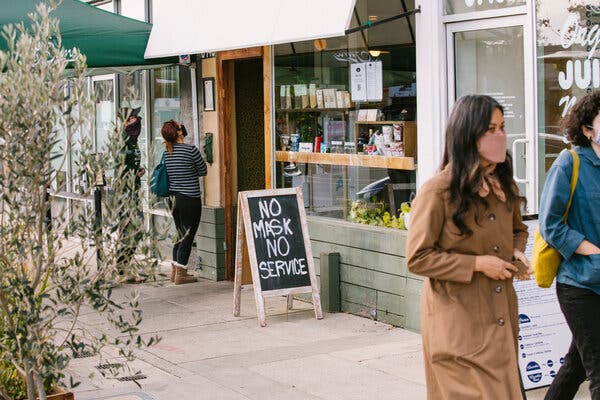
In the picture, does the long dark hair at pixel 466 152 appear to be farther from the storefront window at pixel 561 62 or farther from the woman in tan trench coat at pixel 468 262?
the storefront window at pixel 561 62

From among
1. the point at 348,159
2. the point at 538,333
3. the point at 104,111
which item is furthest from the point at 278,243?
the point at 104,111

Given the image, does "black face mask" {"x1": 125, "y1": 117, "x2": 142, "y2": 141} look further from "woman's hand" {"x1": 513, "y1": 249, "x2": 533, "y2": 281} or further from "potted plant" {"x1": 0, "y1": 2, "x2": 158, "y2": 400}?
"woman's hand" {"x1": 513, "y1": 249, "x2": 533, "y2": 281}

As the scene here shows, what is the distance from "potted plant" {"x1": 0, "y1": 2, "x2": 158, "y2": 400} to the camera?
4.20 metres

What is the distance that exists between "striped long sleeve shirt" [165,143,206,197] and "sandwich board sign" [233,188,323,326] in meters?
2.00

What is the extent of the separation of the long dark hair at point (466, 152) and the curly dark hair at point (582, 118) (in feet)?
3.52

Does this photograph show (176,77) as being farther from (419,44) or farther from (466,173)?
(466,173)

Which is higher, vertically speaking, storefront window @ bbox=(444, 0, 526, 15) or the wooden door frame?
storefront window @ bbox=(444, 0, 526, 15)

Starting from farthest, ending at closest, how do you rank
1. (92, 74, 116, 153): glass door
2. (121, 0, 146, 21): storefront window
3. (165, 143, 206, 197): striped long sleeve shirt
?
(92, 74, 116, 153): glass door < (121, 0, 146, 21): storefront window < (165, 143, 206, 197): striped long sleeve shirt

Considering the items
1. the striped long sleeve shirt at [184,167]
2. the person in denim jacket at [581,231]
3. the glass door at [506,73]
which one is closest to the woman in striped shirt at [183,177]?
the striped long sleeve shirt at [184,167]

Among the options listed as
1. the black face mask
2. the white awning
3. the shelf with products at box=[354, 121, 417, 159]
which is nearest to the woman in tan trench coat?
the white awning

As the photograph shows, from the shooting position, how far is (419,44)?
8.30 meters

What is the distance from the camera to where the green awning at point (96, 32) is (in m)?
9.92

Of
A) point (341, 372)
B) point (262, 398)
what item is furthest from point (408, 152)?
point (262, 398)

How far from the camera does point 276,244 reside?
8961mm
